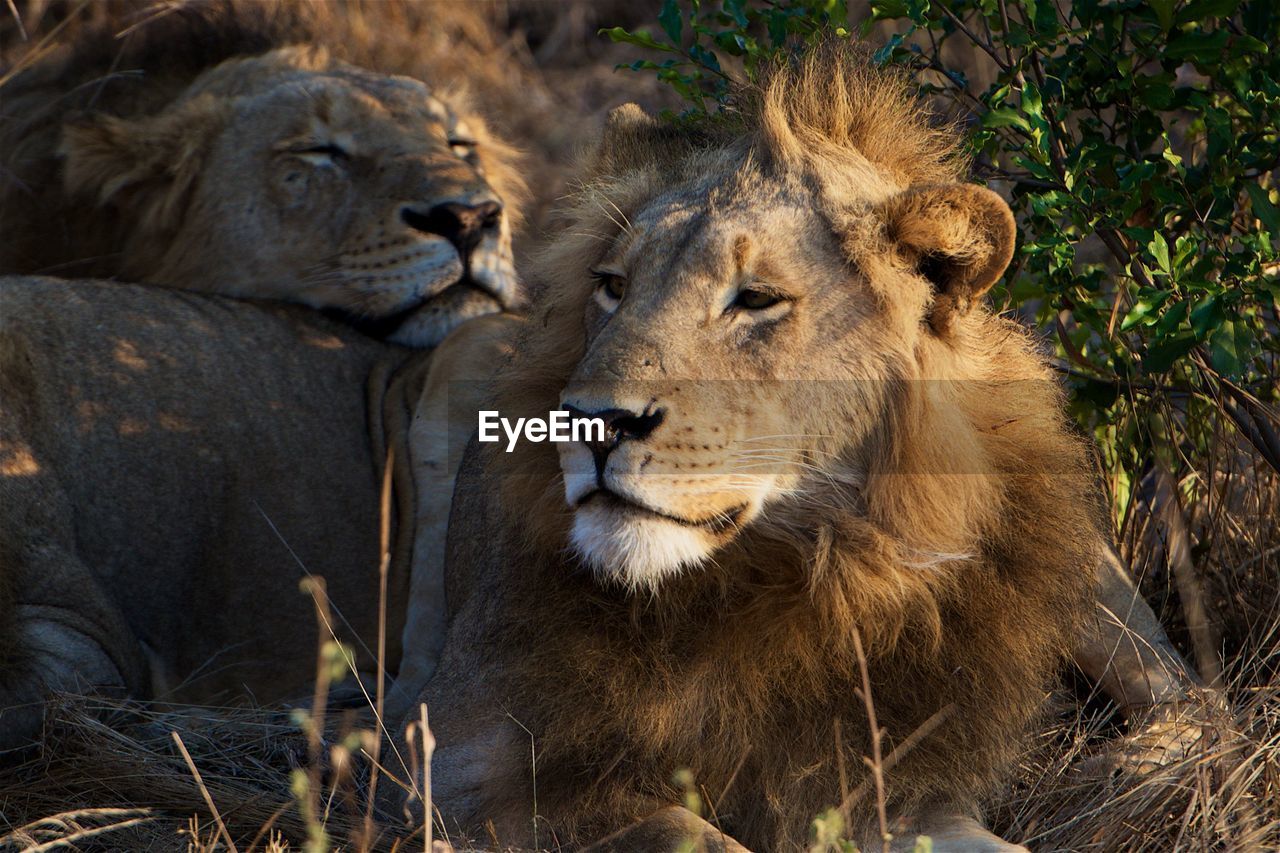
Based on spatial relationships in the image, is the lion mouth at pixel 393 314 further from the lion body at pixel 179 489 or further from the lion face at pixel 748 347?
the lion face at pixel 748 347

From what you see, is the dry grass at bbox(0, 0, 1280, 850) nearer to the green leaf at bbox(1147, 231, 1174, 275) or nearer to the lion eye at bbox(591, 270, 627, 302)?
the green leaf at bbox(1147, 231, 1174, 275)

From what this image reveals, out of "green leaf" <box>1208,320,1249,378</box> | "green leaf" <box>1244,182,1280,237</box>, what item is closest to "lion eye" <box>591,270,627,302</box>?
"green leaf" <box>1208,320,1249,378</box>

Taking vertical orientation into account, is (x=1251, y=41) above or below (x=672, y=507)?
above

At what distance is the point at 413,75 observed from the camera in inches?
282

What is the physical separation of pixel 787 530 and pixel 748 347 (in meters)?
0.38

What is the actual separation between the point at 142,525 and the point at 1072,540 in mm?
2777

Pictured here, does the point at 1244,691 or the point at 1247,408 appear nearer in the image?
the point at 1244,691

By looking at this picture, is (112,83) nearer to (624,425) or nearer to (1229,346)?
(624,425)

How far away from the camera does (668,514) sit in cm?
301

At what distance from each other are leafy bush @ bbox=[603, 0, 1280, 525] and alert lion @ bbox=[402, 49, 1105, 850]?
685mm

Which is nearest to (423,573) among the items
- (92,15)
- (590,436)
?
(590,436)

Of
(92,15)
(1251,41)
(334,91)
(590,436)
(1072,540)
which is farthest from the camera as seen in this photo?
(92,15)

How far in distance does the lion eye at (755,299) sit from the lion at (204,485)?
1.87 m

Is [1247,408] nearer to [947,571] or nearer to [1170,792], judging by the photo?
[1170,792]
